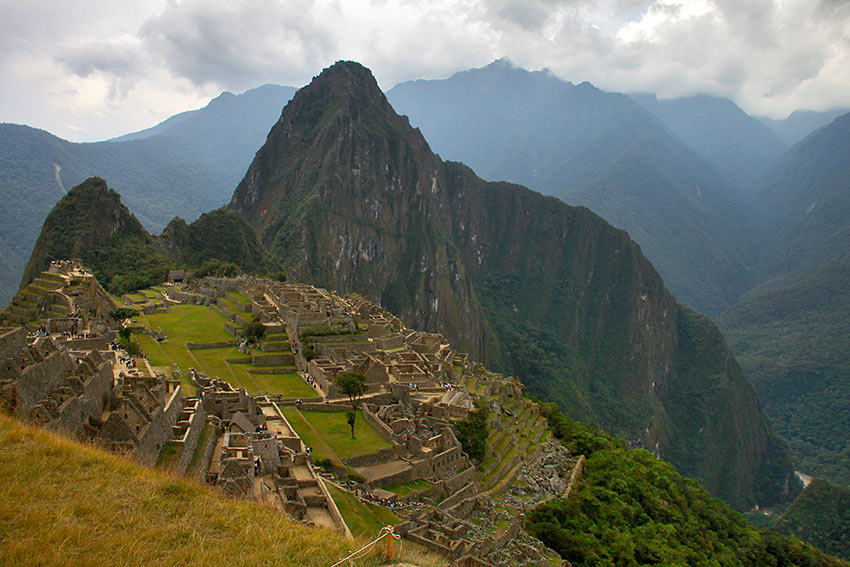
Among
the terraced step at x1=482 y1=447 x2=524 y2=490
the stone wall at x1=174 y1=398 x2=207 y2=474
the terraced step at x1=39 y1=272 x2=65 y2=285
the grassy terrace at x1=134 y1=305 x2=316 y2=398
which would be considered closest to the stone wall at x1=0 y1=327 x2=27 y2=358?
the stone wall at x1=174 y1=398 x2=207 y2=474

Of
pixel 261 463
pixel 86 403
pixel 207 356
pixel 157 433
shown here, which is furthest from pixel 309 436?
pixel 207 356

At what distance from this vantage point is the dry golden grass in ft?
27.9

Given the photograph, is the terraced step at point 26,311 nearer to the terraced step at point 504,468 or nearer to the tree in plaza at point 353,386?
the tree in plaza at point 353,386

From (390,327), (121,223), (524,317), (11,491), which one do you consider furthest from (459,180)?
(11,491)

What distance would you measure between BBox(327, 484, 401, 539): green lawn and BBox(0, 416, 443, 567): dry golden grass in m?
7.52

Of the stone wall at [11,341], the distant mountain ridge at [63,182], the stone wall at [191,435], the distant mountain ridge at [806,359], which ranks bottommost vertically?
the distant mountain ridge at [806,359]

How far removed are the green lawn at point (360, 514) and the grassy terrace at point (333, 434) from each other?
311 centimetres

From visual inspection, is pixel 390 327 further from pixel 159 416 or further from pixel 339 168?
pixel 339 168

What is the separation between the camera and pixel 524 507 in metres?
28.9

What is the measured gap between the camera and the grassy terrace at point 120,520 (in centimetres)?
852

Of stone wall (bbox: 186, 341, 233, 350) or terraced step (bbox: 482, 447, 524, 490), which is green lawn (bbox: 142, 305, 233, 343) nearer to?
stone wall (bbox: 186, 341, 233, 350)

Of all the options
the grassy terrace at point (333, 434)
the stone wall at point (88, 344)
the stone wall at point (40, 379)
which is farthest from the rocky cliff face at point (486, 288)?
the stone wall at point (40, 379)

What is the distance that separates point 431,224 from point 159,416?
152919 millimetres

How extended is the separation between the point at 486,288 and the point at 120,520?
184 m
